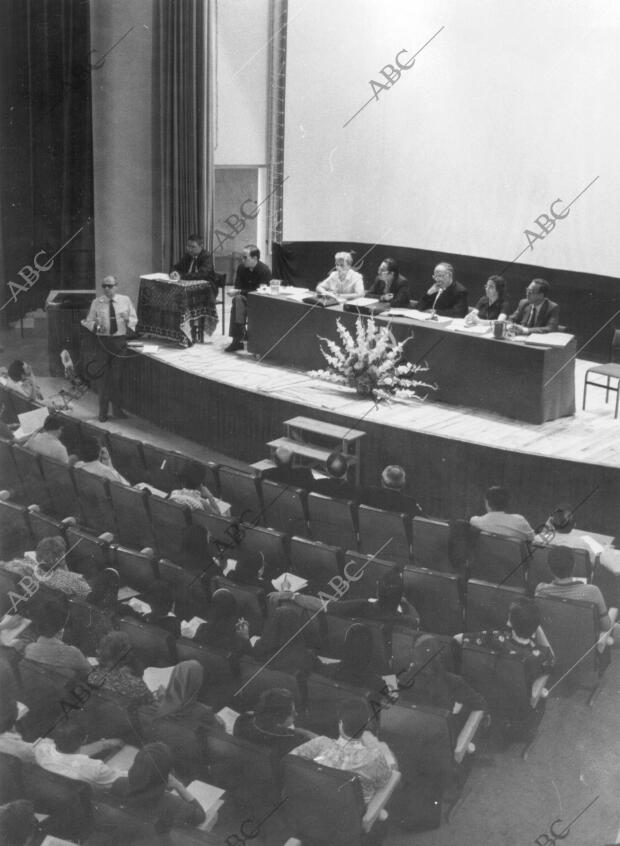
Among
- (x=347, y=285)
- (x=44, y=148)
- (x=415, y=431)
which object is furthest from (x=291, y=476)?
(x=44, y=148)

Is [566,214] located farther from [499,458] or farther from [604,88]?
[499,458]

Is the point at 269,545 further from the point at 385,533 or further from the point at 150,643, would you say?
the point at 150,643

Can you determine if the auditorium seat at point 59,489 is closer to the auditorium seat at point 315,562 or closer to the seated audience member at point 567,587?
the auditorium seat at point 315,562

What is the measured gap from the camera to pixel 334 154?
1092 cm

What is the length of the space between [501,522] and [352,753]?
6.30ft

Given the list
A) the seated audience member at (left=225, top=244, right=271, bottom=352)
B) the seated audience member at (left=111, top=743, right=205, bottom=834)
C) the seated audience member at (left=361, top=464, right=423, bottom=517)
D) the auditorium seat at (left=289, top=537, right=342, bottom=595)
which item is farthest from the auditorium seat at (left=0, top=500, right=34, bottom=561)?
the seated audience member at (left=225, top=244, right=271, bottom=352)

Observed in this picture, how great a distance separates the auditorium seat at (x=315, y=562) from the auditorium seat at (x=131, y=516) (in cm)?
87

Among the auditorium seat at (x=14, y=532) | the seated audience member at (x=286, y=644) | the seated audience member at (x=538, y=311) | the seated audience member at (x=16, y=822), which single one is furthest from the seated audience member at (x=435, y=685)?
the seated audience member at (x=538, y=311)

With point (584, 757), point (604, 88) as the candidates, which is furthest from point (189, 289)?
point (584, 757)

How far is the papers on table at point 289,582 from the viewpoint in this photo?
488 cm

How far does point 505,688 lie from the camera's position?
3785mm

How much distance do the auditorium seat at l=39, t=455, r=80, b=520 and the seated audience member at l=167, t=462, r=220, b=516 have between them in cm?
59

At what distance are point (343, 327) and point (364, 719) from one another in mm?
4204

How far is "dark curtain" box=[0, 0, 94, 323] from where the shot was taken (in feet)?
32.8
